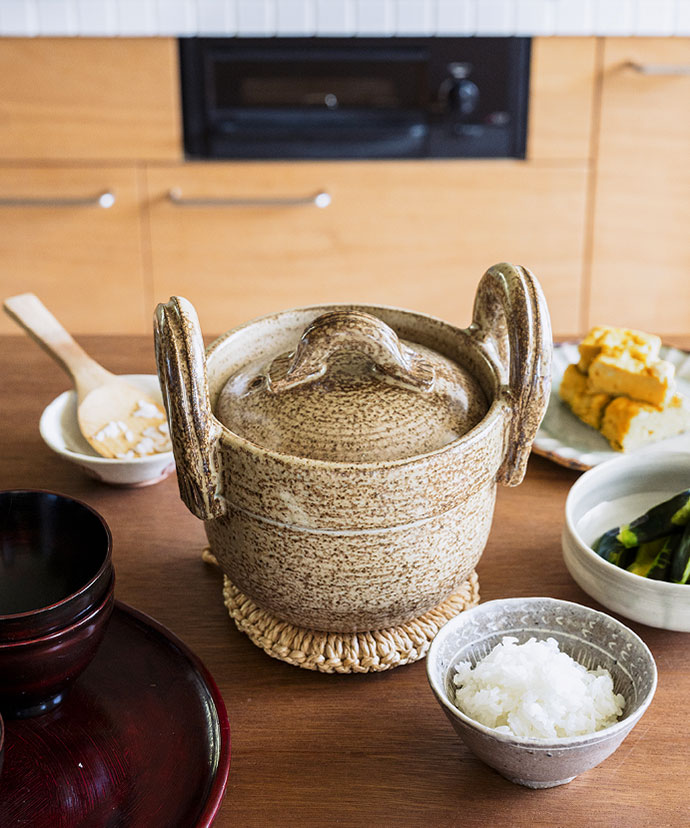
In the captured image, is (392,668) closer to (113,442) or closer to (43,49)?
(113,442)

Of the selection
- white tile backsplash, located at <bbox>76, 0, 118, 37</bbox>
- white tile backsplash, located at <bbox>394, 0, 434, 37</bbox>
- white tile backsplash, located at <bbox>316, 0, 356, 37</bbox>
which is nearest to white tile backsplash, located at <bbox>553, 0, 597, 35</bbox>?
white tile backsplash, located at <bbox>394, 0, 434, 37</bbox>

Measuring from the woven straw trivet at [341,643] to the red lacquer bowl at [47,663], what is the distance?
0.40ft

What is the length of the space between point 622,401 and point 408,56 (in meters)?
1.28

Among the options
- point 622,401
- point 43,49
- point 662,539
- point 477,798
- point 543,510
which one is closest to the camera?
point 477,798

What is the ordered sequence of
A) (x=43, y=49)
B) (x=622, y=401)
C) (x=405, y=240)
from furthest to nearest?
(x=405, y=240) → (x=43, y=49) → (x=622, y=401)

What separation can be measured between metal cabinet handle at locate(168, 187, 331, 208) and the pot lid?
1.45m

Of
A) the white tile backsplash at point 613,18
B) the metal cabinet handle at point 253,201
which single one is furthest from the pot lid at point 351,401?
the white tile backsplash at point 613,18

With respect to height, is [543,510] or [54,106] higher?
[54,106]

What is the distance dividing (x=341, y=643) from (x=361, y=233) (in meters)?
1.53

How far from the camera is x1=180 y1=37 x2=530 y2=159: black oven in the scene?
1904 mm

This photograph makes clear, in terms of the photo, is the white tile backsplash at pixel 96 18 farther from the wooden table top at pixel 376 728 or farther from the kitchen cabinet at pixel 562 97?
the wooden table top at pixel 376 728

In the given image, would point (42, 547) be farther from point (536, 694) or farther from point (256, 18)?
point (256, 18)

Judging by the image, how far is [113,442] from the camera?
827 mm

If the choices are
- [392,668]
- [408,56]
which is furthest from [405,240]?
[392,668]
